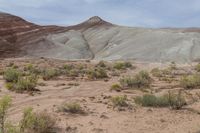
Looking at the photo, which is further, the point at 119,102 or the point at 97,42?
the point at 97,42

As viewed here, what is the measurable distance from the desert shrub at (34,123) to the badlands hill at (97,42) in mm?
39203

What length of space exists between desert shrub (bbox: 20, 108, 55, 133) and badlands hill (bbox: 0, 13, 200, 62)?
3920cm

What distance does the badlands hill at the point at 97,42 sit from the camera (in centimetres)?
5356

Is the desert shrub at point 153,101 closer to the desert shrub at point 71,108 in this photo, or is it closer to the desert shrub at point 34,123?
the desert shrub at point 71,108

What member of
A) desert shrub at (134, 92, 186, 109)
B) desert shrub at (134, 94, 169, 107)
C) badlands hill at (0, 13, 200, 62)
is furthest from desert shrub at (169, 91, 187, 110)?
badlands hill at (0, 13, 200, 62)

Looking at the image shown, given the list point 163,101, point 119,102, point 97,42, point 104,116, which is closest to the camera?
point 104,116

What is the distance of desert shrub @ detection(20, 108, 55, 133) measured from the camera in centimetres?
1135

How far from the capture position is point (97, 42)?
6228 cm

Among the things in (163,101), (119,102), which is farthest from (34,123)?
(163,101)

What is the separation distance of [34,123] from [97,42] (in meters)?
50.9

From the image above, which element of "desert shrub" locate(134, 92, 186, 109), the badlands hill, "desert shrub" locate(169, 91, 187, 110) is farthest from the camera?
the badlands hill

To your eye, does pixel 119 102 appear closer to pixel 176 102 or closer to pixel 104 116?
pixel 104 116

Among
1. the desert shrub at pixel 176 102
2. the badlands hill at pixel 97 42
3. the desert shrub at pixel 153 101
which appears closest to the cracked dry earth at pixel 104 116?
the desert shrub at pixel 176 102

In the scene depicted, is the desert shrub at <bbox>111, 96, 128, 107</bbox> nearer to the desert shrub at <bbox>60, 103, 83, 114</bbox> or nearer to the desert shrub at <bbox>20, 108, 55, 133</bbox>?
the desert shrub at <bbox>60, 103, 83, 114</bbox>
